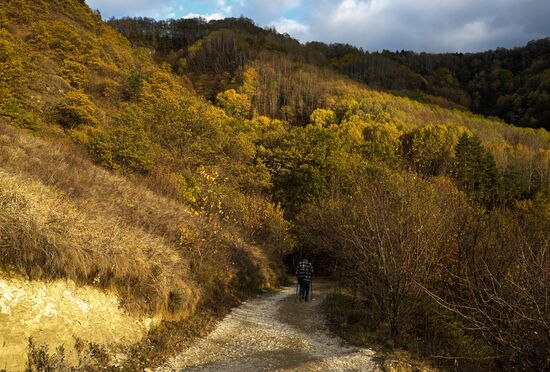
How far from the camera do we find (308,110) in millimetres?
102125

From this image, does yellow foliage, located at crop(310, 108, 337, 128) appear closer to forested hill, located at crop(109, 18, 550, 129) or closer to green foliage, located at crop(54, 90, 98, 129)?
forested hill, located at crop(109, 18, 550, 129)

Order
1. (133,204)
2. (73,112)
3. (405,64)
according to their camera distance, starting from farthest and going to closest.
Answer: (405,64), (73,112), (133,204)

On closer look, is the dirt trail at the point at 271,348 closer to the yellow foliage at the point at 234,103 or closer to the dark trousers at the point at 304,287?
the dark trousers at the point at 304,287

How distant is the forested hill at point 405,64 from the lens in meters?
121

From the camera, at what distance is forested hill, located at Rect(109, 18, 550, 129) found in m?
121

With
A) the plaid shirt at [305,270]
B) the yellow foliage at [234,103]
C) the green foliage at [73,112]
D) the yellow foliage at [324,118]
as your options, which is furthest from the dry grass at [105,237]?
the yellow foliage at [324,118]

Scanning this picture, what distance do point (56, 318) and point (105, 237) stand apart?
7.18 ft

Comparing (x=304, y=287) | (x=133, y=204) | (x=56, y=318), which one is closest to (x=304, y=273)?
(x=304, y=287)

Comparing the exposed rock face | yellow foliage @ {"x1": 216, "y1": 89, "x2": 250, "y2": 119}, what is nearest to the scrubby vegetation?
the exposed rock face

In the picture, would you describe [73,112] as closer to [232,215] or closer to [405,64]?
[232,215]

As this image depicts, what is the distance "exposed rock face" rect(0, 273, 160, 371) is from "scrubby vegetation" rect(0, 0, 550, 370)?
11.9 inches

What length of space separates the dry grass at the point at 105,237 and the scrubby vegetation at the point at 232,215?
0.05 metres

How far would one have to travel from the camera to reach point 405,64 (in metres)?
171

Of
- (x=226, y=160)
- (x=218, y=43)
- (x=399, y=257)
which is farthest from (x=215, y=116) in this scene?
(x=218, y=43)
